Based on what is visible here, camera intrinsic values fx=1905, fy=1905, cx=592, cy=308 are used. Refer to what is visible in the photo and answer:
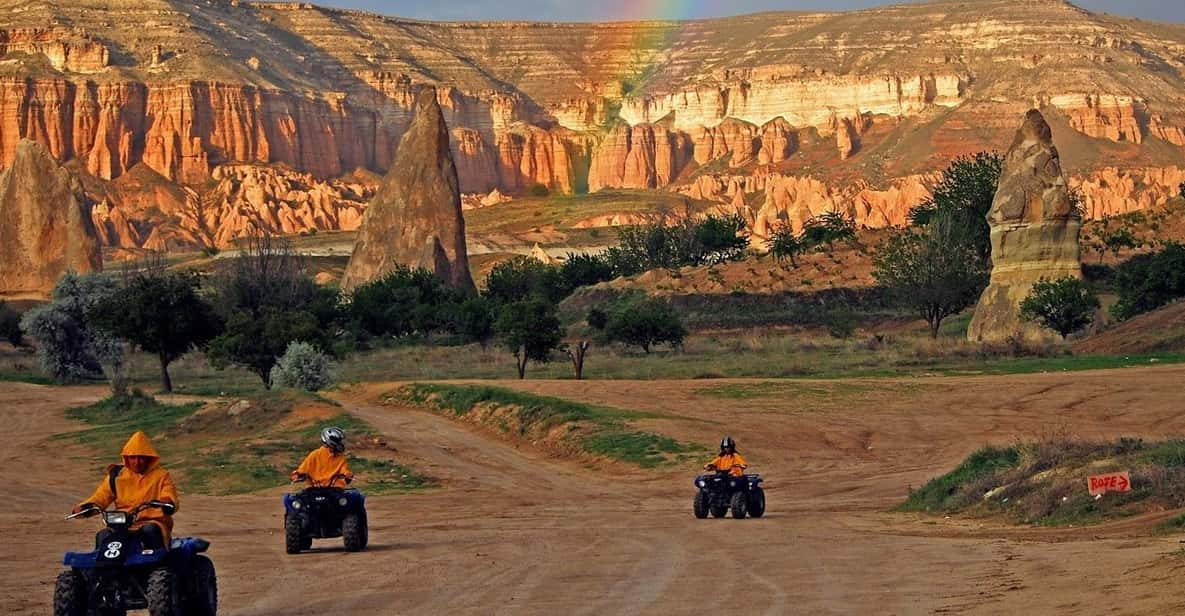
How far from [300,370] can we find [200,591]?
39436 millimetres

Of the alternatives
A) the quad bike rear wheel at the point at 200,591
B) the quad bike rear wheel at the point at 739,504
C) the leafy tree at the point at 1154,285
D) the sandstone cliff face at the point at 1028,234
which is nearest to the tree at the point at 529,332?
the sandstone cliff face at the point at 1028,234

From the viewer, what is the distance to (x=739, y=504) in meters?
23.5

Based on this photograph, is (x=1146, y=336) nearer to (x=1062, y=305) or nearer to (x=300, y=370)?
(x=1062, y=305)

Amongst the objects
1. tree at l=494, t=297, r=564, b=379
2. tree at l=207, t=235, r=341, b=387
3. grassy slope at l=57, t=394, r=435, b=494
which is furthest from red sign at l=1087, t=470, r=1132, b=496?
tree at l=494, t=297, r=564, b=379

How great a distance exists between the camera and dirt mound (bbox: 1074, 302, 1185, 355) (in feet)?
174

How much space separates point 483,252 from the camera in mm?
166875

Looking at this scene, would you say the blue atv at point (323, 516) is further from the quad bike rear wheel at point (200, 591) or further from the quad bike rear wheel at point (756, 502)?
the quad bike rear wheel at point (756, 502)

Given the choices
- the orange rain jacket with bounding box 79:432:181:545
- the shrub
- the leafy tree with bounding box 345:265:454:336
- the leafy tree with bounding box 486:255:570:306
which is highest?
the orange rain jacket with bounding box 79:432:181:545

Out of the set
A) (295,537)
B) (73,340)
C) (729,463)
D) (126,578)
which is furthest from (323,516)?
(73,340)

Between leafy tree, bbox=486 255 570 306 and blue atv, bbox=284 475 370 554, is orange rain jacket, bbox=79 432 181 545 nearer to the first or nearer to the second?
blue atv, bbox=284 475 370 554

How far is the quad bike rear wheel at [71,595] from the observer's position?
12.8 m

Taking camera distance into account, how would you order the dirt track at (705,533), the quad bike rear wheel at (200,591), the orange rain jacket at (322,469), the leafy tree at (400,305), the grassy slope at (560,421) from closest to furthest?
the quad bike rear wheel at (200,591) < the dirt track at (705,533) < the orange rain jacket at (322,469) < the grassy slope at (560,421) < the leafy tree at (400,305)

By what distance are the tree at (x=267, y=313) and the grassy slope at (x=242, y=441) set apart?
25.8 ft

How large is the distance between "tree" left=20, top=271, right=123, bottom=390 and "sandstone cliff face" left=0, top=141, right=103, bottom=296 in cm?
4374
